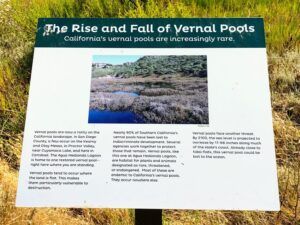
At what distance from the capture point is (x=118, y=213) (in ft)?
10.4

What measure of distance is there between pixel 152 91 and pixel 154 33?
404 millimetres

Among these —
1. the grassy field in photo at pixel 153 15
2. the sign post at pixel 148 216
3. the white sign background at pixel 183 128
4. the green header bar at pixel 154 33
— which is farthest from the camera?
the grassy field in photo at pixel 153 15

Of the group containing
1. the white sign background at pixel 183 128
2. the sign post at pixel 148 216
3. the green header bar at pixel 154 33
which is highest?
the green header bar at pixel 154 33

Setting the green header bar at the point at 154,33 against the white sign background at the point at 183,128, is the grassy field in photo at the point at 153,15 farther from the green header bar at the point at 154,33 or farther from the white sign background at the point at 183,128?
the green header bar at the point at 154,33

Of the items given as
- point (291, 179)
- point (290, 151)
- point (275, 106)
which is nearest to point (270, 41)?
point (275, 106)

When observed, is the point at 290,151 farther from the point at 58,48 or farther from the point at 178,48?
the point at 58,48

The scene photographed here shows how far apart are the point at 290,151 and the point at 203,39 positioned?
1.36 meters

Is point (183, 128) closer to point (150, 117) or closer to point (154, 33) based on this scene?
point (150, 117)

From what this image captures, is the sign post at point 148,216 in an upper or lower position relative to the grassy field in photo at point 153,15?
lower

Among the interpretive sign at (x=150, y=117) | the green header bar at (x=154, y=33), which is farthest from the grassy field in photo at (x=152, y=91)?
the green header bar at (x=154, y=33)

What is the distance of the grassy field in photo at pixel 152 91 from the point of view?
2.62 metres

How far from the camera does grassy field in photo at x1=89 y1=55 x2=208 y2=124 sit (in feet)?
8.61

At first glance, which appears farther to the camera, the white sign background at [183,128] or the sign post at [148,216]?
the sign post at [148,216]

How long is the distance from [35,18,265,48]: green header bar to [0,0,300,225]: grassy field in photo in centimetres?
102
